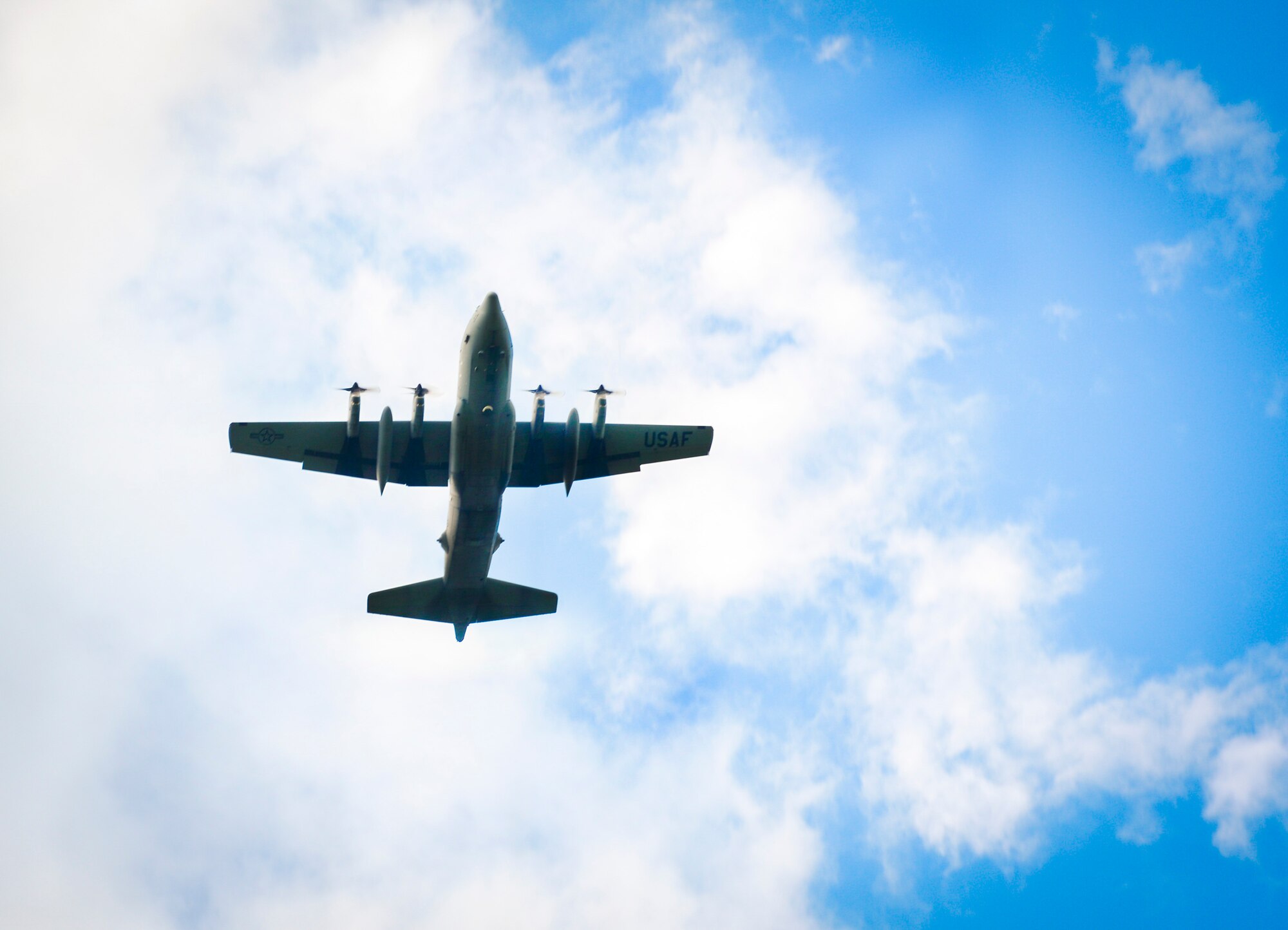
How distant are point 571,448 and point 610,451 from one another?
3.61 m

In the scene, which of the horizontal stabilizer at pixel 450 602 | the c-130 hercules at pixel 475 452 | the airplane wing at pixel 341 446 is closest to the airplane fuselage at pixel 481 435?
the c-130 hercules at pixel 475 452

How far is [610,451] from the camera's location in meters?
49.0

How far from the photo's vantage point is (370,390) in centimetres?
4466

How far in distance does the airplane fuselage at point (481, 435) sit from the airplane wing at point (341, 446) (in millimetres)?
2403

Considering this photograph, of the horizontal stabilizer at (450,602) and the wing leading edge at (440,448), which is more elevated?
the wing leading edge at (440,448)

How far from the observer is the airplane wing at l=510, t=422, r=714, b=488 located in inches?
1909

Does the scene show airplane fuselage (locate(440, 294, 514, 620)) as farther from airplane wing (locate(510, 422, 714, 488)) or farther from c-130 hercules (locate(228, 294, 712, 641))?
airplane wing (locate(510, 422, 714, 488))

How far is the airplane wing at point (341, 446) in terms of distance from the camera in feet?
152

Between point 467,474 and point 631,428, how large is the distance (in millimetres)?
9569

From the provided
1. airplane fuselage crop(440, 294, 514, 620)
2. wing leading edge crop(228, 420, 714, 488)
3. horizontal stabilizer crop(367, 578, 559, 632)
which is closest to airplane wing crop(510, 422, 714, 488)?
wing leading edge crop(228, 420, 714, 488)

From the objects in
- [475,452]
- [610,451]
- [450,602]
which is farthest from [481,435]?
[450,602]

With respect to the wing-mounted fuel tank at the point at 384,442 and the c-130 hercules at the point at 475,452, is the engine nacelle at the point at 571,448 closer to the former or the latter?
the c-130 hercules at the point at 475,452

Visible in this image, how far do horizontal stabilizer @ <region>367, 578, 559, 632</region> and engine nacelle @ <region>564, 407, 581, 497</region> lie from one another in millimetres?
7066

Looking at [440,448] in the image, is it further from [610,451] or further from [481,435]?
[610,451]
